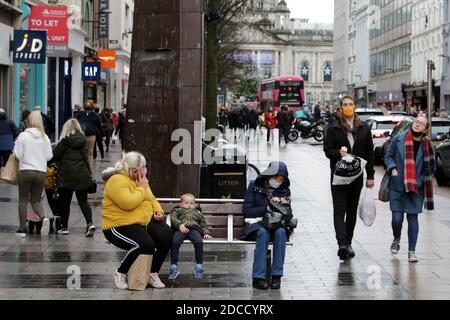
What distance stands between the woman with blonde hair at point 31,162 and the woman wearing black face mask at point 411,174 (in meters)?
4.83

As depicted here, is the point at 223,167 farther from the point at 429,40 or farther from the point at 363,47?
the point at 363,47

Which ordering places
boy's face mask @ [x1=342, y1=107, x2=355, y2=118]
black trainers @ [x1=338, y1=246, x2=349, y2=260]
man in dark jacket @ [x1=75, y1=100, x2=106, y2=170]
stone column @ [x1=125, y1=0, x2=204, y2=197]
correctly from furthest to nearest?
man in dark jacket @ [x1=75, y1=100, x2=106, y2=170] → stone column @ [x1=125, y1=0, x2=204, y2=197] → boy's face mask @ [x1=342, y1=107, x2=355, y2=118] → black trainers @ [x1=338, y1=246, x2=349, y2=260]

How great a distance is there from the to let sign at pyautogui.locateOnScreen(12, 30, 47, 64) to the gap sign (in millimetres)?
14038

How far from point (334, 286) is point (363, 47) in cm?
10100

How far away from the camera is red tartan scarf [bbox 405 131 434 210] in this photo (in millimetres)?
11812

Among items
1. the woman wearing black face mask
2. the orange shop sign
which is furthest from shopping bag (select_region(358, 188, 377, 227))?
the orange shop sign

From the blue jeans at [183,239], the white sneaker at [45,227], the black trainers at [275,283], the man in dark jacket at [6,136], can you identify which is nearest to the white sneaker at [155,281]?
the blue jeans at [183,239]

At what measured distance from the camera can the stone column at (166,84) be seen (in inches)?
568

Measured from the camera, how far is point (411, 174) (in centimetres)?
1184

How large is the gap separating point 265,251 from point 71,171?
4.94 metres

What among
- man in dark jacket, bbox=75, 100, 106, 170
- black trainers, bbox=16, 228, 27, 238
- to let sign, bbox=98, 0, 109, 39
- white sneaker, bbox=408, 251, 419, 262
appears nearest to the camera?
white sneaker, bbox=408, 251, 419, 262

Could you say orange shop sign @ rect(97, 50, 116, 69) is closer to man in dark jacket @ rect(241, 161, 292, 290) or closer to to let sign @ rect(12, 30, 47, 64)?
to let sign @ rect(12, 30, 47, 64)

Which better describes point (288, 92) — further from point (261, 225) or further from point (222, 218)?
point (261, 225)

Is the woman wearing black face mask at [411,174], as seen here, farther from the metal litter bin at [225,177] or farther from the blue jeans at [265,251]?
the metal litter bin at [225,177]
